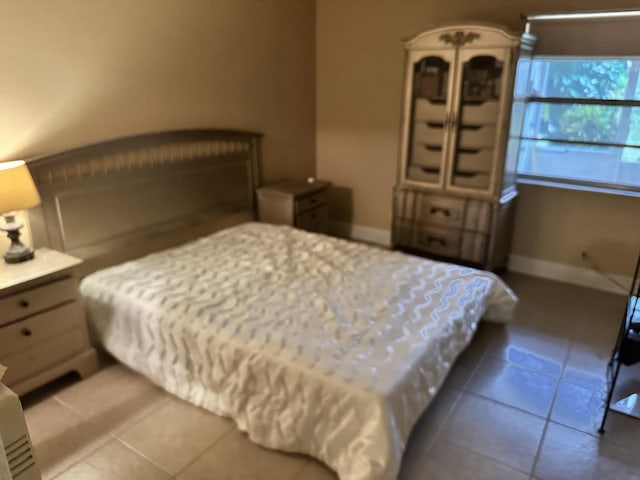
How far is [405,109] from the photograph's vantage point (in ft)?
11.8

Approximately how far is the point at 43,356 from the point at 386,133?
9.96 feet

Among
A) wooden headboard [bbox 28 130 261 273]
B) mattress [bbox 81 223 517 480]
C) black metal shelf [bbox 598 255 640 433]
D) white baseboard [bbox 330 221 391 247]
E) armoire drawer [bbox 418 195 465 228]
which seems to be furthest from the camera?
white baseboard [bbox 330 221 391 247]

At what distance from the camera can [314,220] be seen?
398cm

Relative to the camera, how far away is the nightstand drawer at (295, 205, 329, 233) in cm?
382

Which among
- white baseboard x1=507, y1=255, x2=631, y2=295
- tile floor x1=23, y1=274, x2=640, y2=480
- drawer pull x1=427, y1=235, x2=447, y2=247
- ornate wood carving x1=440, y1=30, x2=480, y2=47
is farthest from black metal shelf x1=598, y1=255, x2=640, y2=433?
ornate wood carving x1=440, y1=30, x2=480, y2=47

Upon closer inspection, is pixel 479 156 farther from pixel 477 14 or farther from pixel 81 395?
pixel 81 395

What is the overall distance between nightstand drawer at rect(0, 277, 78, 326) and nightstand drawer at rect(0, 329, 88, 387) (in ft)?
0.57

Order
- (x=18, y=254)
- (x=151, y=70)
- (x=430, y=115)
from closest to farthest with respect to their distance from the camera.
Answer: (x=18, y=254) → (x=151, y=70) → (x=430, y=115)

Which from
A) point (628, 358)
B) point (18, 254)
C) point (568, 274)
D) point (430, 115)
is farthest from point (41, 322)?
point (568, 274)

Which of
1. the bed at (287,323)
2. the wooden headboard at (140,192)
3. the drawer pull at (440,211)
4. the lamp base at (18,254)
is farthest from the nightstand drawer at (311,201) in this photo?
the lamp base at (18,254)

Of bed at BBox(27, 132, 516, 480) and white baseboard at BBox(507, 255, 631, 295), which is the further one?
white baseboard at BBox(507, 255, 631, 295)

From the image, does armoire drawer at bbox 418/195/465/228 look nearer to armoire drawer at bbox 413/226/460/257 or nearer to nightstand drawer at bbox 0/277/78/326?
armoire drawer at bbox 413/226/460/257

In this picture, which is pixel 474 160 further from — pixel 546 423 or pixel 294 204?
pixel 546 423

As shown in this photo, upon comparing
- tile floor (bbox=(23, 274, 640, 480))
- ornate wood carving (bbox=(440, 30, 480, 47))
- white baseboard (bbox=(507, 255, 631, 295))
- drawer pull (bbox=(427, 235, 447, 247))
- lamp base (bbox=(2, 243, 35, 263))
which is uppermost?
ornate wood carving (bbox=(440, 30, 480, 47))
